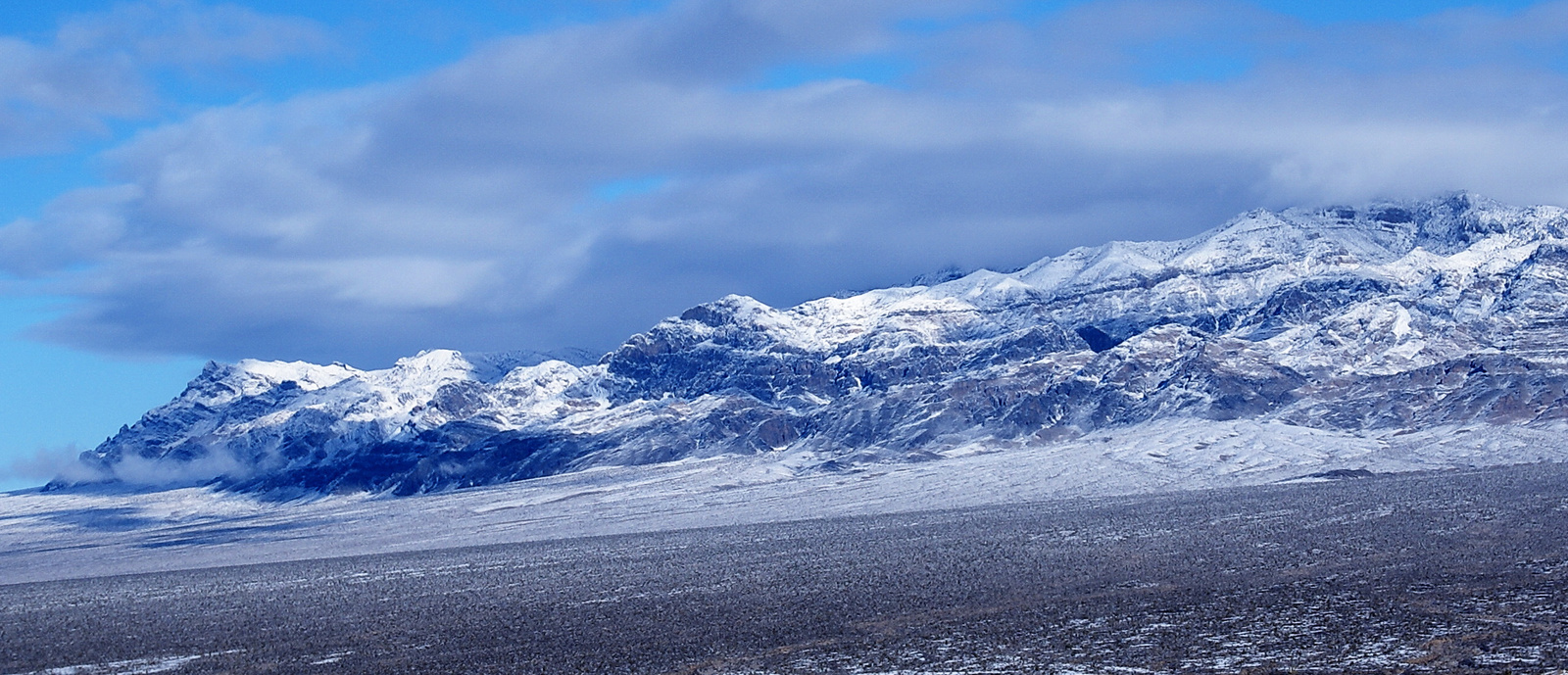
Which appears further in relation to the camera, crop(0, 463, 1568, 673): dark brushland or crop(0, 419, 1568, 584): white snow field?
crop(0, 419, 1568, 584): white snow field

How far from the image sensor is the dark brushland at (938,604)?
145 feet

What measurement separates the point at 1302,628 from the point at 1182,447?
154 meters

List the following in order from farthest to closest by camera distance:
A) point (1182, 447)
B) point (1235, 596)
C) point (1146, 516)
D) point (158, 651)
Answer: point (1182, 447), point (1146, 516), point (158, 651), point (1235, 596)

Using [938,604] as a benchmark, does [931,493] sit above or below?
below

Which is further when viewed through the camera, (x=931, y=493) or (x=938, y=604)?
(x=931, y=493)

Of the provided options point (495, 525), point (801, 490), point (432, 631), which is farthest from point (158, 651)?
point (801, 490)

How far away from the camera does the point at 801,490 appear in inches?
7776

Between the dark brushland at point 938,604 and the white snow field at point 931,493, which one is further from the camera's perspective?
the white snow field at point 931,493

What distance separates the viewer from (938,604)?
2279 inches

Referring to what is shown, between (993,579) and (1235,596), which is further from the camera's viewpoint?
(993,579)

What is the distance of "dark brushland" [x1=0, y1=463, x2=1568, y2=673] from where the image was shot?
44125 millimetres

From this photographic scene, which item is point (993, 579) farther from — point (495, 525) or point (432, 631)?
point (495, 525)

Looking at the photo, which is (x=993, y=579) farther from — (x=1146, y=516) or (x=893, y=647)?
(x=1146, y=516)

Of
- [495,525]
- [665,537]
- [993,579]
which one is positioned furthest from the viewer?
[495,525]
